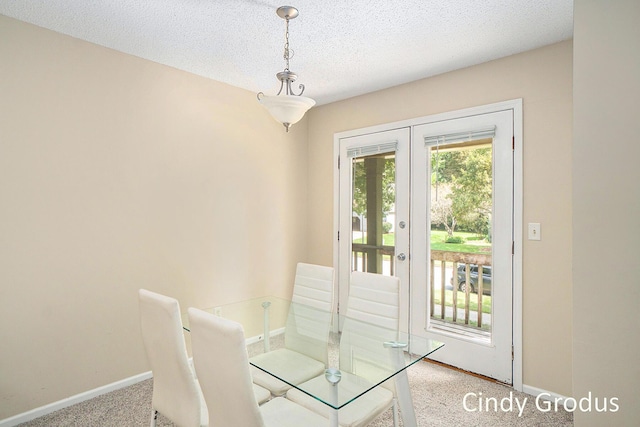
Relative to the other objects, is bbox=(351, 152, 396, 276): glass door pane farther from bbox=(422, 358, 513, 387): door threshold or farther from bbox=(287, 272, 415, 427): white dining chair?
bbox=(287, 272, 415, 427): white dining chair

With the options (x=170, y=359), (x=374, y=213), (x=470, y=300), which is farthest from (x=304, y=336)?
(x=374, y=213)

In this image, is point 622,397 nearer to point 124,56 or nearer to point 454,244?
point 454,244

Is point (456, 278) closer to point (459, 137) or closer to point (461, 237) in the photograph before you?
point (461, 237)

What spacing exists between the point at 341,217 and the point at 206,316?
2594 millimetres

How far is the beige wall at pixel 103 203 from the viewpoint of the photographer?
2250mm

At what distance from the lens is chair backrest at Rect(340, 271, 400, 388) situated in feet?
5.77

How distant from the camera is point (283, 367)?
1896 millimetres

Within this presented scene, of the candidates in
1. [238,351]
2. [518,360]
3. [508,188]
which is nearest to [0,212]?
[238,351]

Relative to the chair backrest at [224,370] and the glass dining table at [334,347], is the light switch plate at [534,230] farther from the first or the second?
the chair backrest at [224,370]

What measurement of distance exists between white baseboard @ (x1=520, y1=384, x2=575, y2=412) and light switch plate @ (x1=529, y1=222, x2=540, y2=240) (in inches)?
43.2

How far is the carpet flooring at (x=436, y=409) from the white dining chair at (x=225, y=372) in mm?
1108

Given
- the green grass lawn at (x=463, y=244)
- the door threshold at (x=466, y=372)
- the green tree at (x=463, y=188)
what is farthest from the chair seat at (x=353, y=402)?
the green tree at (x=463, y=188)

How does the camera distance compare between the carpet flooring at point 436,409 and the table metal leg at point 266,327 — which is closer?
the table metal leg at point 266,327

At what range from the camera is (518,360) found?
104 inches
